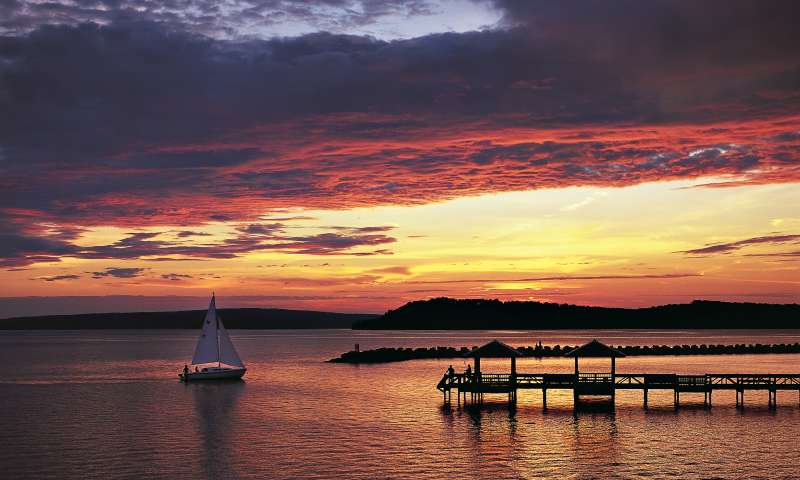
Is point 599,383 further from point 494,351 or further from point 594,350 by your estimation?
point 494,351

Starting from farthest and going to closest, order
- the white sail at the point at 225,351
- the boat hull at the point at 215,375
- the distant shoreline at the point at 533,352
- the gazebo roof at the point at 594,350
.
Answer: the distant shoreline at the point at 533,352 < the boat hull at the point at 215,375 < the white sail at the point at 225,351 < the gazebo roof at the point at 594,350

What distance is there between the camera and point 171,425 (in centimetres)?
5722

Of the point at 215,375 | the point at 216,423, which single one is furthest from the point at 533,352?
the point at 216,423

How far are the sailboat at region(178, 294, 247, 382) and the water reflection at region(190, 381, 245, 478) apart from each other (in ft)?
4.62

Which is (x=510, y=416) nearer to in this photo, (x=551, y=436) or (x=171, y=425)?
(x=551, y=436)

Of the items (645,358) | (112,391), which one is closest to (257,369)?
(112,391)

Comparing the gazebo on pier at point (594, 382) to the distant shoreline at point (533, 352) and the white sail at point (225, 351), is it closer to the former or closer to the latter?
the white sail at point (225, 351)

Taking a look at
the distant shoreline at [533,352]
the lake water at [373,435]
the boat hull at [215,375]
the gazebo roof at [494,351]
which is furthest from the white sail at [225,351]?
the gazebo roof at [494,351]

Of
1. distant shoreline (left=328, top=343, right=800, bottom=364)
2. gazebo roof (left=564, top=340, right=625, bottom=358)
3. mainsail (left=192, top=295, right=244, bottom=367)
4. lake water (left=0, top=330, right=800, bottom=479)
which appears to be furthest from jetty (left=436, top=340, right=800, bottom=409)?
distant shoreline (left=328, top=343, right=800, bottom=364)

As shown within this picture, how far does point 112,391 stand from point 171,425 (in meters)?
28.9

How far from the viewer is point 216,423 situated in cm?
5781

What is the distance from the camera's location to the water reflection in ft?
138

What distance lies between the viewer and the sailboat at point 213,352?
291 ft

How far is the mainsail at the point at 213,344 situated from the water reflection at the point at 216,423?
2797 millimetres
